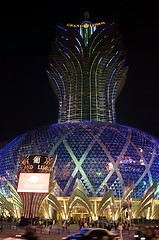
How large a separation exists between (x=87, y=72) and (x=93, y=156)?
48308mm

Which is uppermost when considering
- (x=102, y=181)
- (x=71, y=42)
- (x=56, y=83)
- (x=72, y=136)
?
(x=71, y=42)

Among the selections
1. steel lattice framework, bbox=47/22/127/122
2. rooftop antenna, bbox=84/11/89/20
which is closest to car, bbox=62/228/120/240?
steel lattice framework, bbox=47/22/127/122

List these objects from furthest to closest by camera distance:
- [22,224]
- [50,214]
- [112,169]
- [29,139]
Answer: [29,139]
[112,169]
[50,214]
[22,224]

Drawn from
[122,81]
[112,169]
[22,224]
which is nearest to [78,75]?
[122,81]

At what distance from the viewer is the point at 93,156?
63.6 meters

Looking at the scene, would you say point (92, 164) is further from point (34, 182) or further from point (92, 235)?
point (92, 235)

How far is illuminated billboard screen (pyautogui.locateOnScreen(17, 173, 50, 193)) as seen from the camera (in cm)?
4356

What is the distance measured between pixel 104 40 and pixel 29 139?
57.7 meters

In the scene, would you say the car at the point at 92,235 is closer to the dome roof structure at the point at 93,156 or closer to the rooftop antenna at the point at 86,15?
the dome roof structure at the point at 93,156

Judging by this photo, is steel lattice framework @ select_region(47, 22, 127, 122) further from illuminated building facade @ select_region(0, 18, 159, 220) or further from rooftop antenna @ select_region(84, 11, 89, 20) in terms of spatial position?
rooftop antenna @ select_region(84, 11, 89, 20)

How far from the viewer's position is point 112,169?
62.5 m

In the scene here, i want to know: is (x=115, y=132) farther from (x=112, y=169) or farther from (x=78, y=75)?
(x=78, y=75)

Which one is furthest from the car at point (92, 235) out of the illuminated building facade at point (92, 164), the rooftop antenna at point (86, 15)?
the rooftop antenna at point (86, 15)

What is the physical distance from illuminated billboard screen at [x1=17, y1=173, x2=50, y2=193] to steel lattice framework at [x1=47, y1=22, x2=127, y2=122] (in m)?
51.7
